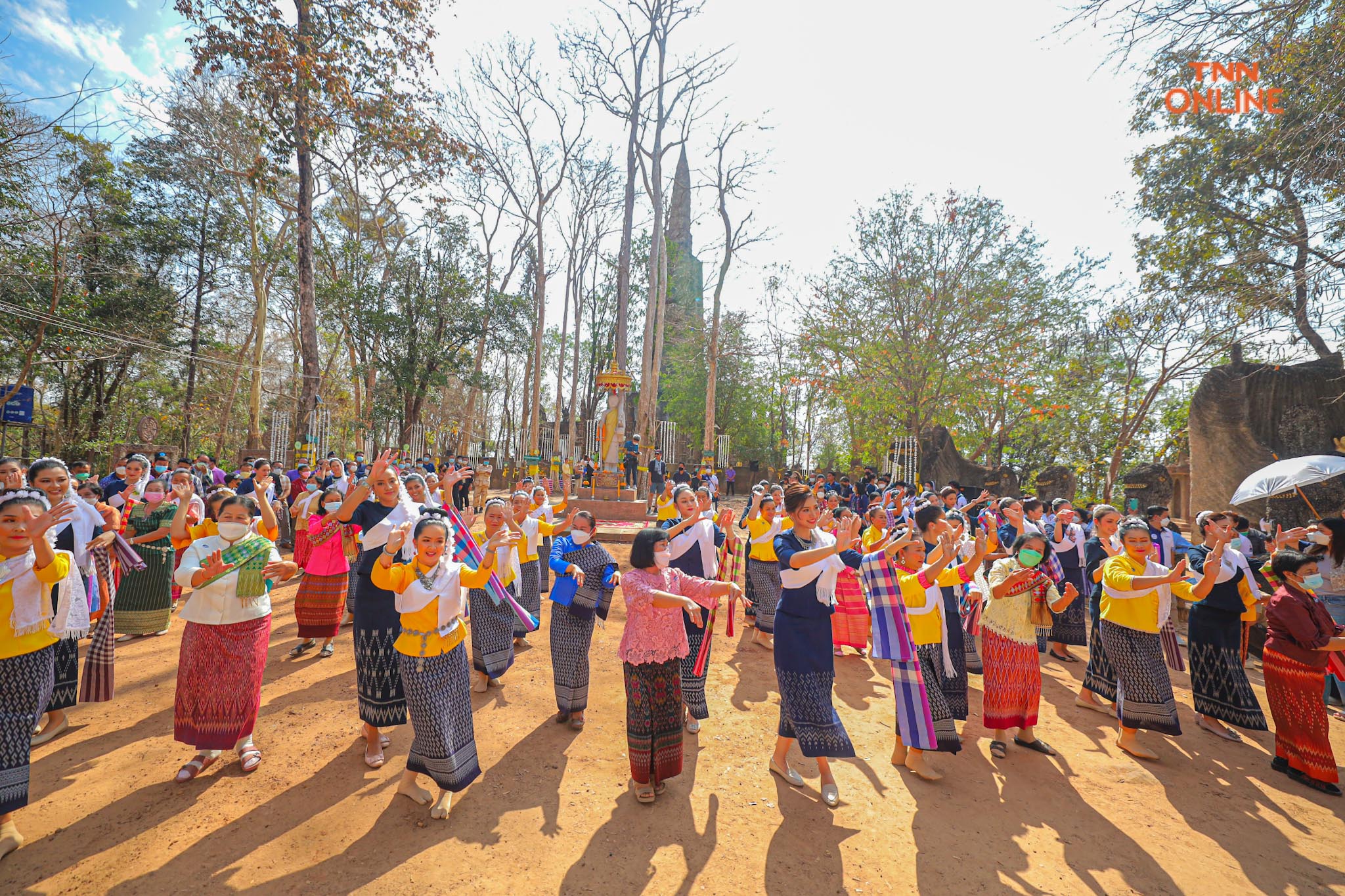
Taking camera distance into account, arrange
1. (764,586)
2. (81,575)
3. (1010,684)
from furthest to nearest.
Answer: (764,586), (1010,684), (81,575)

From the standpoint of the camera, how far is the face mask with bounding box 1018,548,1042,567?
431 centimetres

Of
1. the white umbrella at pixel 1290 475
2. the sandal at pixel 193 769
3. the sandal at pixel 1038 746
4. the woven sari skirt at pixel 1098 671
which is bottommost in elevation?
the sandal at pixel 1038 746

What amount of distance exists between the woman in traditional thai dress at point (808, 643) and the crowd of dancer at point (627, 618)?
0.01 metres

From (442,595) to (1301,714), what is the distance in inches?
231

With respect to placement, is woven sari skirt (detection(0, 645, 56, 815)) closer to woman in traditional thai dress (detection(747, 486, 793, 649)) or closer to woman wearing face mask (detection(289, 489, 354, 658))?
woman wearing face mask (detection(289, 489, 354, 658))

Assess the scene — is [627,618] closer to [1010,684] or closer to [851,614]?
[1010,684]

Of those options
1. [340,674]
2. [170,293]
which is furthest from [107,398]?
[340,674]

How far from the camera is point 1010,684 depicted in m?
4.44

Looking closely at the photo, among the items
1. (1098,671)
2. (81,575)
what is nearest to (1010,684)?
(1098,671)

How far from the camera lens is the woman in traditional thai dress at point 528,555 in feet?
18.6

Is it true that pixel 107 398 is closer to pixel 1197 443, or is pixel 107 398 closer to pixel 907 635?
pixel 907 635

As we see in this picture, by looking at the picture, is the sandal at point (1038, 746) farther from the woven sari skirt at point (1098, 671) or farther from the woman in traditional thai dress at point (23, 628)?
the woman in traditional thai dress at point (23, 628)

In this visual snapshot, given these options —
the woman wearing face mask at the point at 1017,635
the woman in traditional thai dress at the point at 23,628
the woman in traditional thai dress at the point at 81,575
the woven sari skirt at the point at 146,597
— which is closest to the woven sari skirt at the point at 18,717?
the woman in traditional thai dress at the point at 23,628

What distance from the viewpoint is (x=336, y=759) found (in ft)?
13.0
